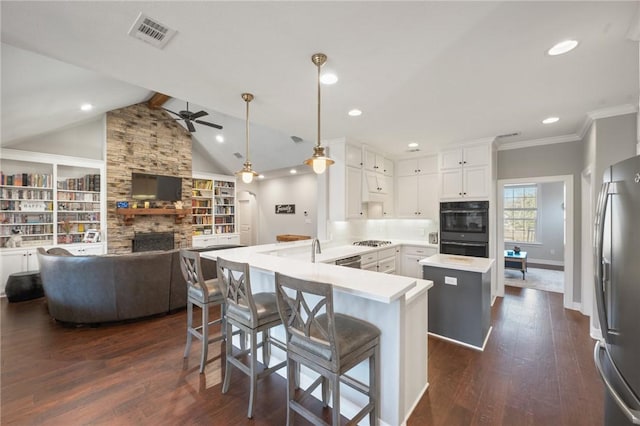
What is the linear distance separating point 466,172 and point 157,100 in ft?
23.0

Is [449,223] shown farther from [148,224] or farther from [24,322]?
[148,224]

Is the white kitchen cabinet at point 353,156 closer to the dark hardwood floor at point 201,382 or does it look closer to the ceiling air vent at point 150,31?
the dark hardwood floor at point 201,382

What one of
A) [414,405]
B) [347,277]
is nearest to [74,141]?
[347,277]

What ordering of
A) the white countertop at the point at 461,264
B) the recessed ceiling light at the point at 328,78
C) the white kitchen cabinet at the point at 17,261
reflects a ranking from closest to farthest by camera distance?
1. the recessed ceiling light at the point at 328,78
2. the white countertop at the point at 461,264
3. the white kitchen cabinet at the point at 17,261

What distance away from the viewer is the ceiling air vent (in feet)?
5.43

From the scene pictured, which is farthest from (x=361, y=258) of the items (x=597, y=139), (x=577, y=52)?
(x=597, y=139)

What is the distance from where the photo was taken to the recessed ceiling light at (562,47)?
6.22 ft

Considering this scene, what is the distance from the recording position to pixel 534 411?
197cm

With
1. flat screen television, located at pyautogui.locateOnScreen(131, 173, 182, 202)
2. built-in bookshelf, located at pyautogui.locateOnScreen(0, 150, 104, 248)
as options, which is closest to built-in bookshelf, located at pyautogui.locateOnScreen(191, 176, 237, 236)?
flat screen television, located at pyautogui.locateOnScreen(131, 173, 182, 202)

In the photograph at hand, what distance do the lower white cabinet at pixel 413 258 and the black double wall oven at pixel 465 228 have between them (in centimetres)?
31

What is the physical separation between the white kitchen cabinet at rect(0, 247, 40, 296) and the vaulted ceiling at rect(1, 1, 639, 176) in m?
2.58

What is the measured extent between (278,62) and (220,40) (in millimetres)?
457

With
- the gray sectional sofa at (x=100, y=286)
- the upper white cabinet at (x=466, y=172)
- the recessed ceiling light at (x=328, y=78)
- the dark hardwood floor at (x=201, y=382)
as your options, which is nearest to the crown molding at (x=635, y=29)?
the recessed ceiling light at (x=328, y=78)

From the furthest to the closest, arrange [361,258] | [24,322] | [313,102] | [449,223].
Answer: [449,223], [361,258], [24,322], [313,102]
